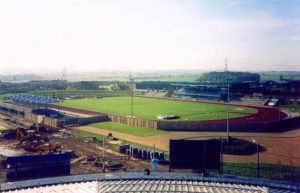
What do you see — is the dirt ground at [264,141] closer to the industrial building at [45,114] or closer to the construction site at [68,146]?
the construction site at [68,146]

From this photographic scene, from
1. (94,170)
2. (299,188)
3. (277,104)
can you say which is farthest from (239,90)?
(299,188)

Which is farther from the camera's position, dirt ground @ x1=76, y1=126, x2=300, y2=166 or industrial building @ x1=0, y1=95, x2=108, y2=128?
industrial building @ x1=0, y1=95, x2=108, y2=128

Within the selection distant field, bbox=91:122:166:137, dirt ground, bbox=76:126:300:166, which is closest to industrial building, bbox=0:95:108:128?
distant field, bbox=91:122:166:137

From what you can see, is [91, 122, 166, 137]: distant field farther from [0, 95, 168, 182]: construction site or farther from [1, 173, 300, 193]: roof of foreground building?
[1, 173, 300, 193]: roof of foreground building

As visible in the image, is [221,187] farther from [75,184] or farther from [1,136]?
[1,136]

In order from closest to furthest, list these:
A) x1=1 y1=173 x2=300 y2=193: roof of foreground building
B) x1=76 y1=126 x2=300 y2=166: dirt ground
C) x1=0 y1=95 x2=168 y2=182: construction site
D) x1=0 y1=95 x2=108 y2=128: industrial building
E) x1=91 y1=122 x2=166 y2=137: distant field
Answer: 1. x1=1 y1=173 x2=300 y2=193: roof of foreground building
2. x1=0 y1=95 x2=168 y2=182: construction site
3. x1=76 y1=126 x2=300 y2=166: dirt ground
4. x1=91 y1=122 x2=166 y2=137: distant field
5. x1=0 y1=95 x2=108 y2=128: industrial building

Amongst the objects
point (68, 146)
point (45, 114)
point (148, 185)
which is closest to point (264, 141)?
point (68, 146)

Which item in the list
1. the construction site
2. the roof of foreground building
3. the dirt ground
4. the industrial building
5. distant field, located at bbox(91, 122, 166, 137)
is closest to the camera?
the roof of foreground building

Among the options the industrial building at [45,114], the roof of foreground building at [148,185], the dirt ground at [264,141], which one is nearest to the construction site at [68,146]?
the industrial building at [45,114]
